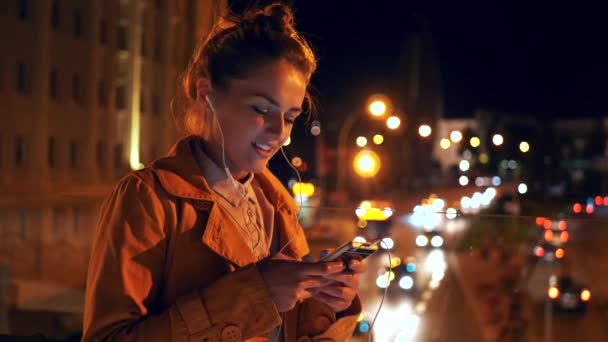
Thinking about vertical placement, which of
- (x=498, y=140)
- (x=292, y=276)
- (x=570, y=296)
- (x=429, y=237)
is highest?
(x=498, y=140)

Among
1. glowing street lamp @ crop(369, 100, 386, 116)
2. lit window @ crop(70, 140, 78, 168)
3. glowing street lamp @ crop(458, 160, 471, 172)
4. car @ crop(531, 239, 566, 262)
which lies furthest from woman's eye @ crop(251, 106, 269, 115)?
lit window @ crop(70, 140, 78, 168)

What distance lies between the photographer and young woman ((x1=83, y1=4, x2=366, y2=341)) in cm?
146

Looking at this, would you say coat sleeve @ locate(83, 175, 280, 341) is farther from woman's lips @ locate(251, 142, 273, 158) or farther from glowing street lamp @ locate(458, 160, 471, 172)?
glowing street lamp @ locate(458, 160, 471, 172)

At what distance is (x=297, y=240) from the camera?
1950 millimetres

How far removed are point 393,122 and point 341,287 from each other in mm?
2272

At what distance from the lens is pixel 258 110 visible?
167cm

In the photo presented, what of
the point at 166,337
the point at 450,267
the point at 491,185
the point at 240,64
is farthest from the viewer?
the point at 450,267

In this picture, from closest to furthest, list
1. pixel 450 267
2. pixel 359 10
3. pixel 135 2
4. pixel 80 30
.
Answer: pixel 450 267, pixel 359 10, pixel 135 2, pixel 80 30

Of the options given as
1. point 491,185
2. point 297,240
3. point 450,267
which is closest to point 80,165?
point 450,267

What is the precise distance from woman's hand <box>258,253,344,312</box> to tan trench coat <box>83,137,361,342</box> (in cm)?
2

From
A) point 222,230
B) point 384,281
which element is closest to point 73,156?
point 384,281

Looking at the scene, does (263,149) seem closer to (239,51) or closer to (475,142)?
(239,51)

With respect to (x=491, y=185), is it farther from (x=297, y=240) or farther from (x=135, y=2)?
(x=135, y=2)

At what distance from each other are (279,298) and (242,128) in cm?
40
